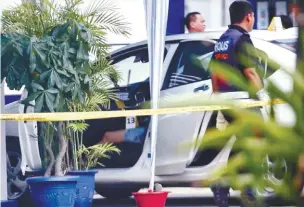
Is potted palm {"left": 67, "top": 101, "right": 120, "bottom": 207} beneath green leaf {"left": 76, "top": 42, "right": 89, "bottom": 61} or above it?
beneath

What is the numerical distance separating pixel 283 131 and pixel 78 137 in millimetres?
7411

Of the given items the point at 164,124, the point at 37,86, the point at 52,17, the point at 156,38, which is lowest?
the point at 164,124

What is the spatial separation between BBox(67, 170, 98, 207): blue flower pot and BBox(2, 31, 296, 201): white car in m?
0.56

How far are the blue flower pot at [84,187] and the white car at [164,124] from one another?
1.82ft

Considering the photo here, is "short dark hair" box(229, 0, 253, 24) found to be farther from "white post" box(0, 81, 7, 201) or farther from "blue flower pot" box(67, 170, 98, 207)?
"white post" box(0, 81, 7, 201)

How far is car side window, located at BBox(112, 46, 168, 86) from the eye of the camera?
31.6ft

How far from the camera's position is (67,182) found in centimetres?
845

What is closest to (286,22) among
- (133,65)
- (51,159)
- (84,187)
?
(133,65)

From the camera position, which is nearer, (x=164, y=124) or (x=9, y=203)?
(x=9, y=203)

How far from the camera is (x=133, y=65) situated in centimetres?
971

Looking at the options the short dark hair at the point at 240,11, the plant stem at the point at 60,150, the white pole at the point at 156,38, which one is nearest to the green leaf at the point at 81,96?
the plant stem at the point at 60,150

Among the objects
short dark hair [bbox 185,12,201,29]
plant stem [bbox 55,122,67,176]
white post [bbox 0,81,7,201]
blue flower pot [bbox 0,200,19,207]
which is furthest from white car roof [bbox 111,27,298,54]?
blue flower pot [bbox 0,200,19,207]

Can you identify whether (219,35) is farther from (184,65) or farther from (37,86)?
(37,86)

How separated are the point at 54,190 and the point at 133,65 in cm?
179
